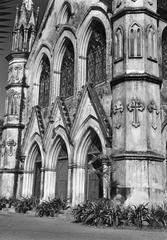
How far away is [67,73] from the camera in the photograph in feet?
59.7

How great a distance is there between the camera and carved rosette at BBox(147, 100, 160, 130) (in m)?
11.3

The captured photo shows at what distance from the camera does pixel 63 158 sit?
1652cm

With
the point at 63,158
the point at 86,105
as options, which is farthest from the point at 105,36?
the point at 63,158

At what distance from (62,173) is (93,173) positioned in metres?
2.83

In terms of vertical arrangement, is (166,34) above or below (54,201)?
above

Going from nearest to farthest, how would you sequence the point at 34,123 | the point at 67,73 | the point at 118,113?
the point at 118,113
the point at 67,73
the point at 34,123

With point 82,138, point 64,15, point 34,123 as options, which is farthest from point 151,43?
point 34,123

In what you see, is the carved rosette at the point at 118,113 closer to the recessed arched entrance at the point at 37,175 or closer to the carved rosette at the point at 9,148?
the recessed arched entrance at the point at 37,175

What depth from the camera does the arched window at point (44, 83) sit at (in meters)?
19.9

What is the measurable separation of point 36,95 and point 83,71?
5202 millimetres

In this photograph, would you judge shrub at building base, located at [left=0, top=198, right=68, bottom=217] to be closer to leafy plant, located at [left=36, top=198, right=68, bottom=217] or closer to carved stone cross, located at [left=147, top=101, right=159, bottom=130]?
leafy plant, located at [left=36, top=198, right=68, bottom=217]

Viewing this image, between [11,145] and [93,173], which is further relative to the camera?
[11,145]

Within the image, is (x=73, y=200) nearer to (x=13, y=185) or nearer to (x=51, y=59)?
(x=13, y=185)

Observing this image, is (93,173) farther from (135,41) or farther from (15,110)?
(15,110)
